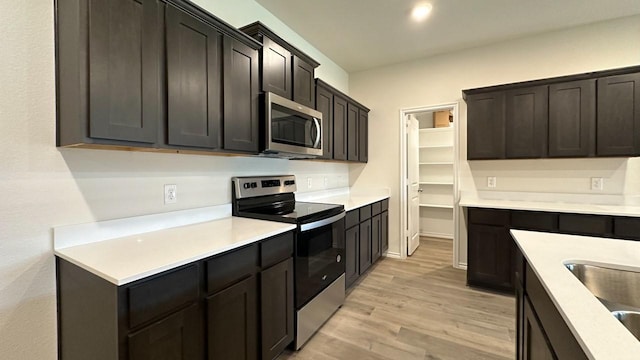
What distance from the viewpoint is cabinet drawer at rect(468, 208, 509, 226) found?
284 centimetres

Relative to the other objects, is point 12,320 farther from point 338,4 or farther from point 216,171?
point 338,4

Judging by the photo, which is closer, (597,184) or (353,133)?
(597,184)

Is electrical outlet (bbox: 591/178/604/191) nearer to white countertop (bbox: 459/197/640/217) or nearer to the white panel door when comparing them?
white countertop (bbox: 459/197/640/217)

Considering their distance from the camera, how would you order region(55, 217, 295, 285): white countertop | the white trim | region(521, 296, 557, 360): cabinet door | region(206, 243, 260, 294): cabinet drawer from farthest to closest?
the white trim, region(206, 243, 260, 294): cabinet drawer, region(55, 217, 295, 285): white countertop, region(521, 296, 557, 360): cabinet door

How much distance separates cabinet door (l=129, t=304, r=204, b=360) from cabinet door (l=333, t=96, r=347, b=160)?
7.52 feet

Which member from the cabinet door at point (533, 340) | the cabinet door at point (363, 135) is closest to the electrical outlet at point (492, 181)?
the cabinet door at point (363, 135)

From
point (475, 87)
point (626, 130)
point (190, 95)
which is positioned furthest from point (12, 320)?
point (626, 130)

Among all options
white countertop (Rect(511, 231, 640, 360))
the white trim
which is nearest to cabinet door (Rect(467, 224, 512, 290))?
the white trim

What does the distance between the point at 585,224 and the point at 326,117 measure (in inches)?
105

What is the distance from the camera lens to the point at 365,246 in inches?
127

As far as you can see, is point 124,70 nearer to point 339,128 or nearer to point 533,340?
point 533,340

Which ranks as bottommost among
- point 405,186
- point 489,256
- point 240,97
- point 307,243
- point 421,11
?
point 489,256

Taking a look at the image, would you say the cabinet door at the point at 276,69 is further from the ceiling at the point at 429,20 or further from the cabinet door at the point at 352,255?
the cabinet door at the point at 352,255

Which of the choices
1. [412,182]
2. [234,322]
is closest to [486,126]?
[412,182]
